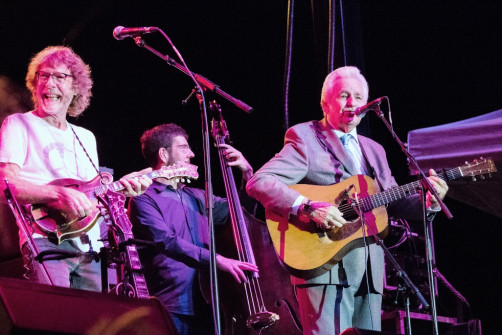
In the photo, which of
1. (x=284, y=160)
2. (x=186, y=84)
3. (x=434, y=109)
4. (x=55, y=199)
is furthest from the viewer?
(x=434, y=109)

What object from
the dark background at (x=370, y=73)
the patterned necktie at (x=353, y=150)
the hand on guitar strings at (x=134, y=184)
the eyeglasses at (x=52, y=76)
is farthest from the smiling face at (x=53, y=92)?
the dark background at (x=370, y=73)

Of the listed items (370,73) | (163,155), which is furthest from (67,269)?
(370,73)

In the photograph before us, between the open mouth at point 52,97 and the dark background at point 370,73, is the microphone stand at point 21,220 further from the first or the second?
the dark background at point 370,73

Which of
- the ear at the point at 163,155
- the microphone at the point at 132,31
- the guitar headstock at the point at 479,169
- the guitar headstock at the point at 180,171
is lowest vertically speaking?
the guitar headstock at the point at 479,169

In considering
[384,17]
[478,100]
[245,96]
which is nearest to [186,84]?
[245,96]

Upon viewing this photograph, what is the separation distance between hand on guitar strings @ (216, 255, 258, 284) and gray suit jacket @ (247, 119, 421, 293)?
0.51m

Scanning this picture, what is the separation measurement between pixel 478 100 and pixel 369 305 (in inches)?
228

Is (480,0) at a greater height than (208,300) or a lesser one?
greater

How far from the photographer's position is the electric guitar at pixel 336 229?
4.08 meters

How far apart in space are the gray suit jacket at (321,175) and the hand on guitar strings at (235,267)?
513 mm

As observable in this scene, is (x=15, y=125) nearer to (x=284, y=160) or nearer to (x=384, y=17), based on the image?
(x=284, y=160)

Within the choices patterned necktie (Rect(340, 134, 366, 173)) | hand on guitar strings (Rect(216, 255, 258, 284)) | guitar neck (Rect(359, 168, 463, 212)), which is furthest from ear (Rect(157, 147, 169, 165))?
guitar neck (Rect(359, 168, 463, 212))

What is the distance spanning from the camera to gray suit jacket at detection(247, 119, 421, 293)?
4055 millimetres

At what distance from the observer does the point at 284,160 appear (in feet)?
14.4
